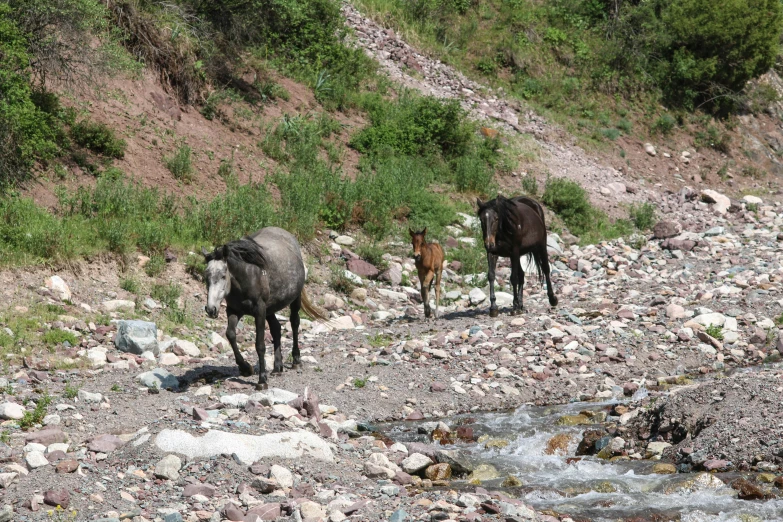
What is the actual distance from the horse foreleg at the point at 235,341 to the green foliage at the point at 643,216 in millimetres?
15247

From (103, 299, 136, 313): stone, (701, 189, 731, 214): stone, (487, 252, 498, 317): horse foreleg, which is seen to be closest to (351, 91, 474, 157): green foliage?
(487, 252, 498, 317): horse foreleg

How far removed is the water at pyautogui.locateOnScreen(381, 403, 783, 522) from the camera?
7305 millimetres

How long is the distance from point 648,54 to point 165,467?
97.6 ft

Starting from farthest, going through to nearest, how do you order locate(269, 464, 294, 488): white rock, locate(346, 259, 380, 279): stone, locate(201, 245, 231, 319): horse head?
locate(346, 259, 380, 279): stone < locate(201, 245, 231, 319): horse head < locate(269, 464, 294, 488): white rock

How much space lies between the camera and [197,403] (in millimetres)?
9469

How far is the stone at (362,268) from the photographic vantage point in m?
16.7

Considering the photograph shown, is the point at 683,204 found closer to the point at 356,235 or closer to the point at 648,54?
the point at 648,54

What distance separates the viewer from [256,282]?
33.9 feet

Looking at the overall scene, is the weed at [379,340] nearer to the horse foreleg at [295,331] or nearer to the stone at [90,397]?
the horse foreleg at [295,331]

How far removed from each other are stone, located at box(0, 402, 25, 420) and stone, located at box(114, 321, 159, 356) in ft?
9.71

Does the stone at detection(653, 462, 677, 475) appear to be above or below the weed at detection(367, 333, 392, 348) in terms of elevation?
above

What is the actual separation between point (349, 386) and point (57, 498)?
474cm

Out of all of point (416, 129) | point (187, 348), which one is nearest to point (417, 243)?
point (187, 348)

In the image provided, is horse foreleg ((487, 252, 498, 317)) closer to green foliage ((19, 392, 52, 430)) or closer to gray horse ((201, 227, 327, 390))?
gray horse ((201, 227, 327, 390))
